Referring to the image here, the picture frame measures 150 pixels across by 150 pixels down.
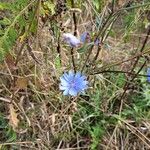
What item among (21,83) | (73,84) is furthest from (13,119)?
(73,84)

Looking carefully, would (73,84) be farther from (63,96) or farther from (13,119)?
(13,119)

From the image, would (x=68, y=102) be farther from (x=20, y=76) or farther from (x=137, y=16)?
(x=137, y=16)

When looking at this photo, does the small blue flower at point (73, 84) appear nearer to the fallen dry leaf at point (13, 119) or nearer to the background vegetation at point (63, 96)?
the background vegetation at point (63, 96)

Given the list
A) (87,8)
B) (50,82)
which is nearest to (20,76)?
(50,82)

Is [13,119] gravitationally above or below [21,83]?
below

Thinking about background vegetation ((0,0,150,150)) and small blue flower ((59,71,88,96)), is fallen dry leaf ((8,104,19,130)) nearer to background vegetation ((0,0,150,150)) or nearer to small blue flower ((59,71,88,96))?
background vegetation ((0,0,150,150))
